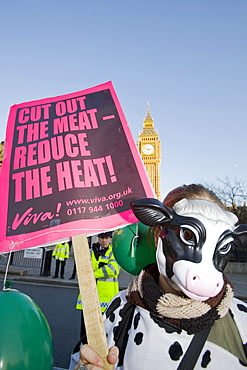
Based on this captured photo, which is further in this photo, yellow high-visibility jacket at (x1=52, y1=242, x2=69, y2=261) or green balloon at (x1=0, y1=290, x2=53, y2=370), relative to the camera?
yellow high-visibility jacket at (x1=52, y1=242, x2=69, y2=261)

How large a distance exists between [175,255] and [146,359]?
0.47 meters

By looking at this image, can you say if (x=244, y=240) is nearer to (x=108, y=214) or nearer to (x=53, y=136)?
(x=108, y=214)

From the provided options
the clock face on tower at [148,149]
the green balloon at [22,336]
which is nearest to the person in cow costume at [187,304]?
the green balloon at [22,336]

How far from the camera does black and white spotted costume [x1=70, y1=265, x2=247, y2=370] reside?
3.72 ft

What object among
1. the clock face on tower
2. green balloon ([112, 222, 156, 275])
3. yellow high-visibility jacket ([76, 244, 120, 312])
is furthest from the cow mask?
the clock face on tower

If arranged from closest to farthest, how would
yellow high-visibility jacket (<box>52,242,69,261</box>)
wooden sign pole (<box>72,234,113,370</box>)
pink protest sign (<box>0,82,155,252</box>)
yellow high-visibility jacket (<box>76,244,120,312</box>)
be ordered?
wooden sign pole (<box>72,234,113,370</box>), pink protest sign (<box>0,82,155,252</box>), yellow high-visibility jacket (<box>76,244,120,312</box>), yellow high-visibility jacket (<box>52,242,69,261</box>)

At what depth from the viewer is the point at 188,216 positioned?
123 centimetres

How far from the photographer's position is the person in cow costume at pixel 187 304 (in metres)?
1.11

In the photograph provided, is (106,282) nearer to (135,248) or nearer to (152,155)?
(135,248)

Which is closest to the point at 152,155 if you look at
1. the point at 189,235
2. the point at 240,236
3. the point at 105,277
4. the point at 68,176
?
the point at 105,277

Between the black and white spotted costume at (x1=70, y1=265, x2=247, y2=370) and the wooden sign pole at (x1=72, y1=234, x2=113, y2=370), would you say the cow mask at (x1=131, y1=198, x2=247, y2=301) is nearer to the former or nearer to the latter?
the black and white spotted costume at (x1=70, y1=265, x2=247, y2=370)

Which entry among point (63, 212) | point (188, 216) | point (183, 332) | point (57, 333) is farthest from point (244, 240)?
point (57, 333)

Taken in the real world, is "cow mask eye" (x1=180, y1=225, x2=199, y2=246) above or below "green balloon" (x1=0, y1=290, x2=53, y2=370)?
above

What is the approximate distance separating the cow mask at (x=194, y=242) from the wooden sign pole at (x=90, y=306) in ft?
1.03
